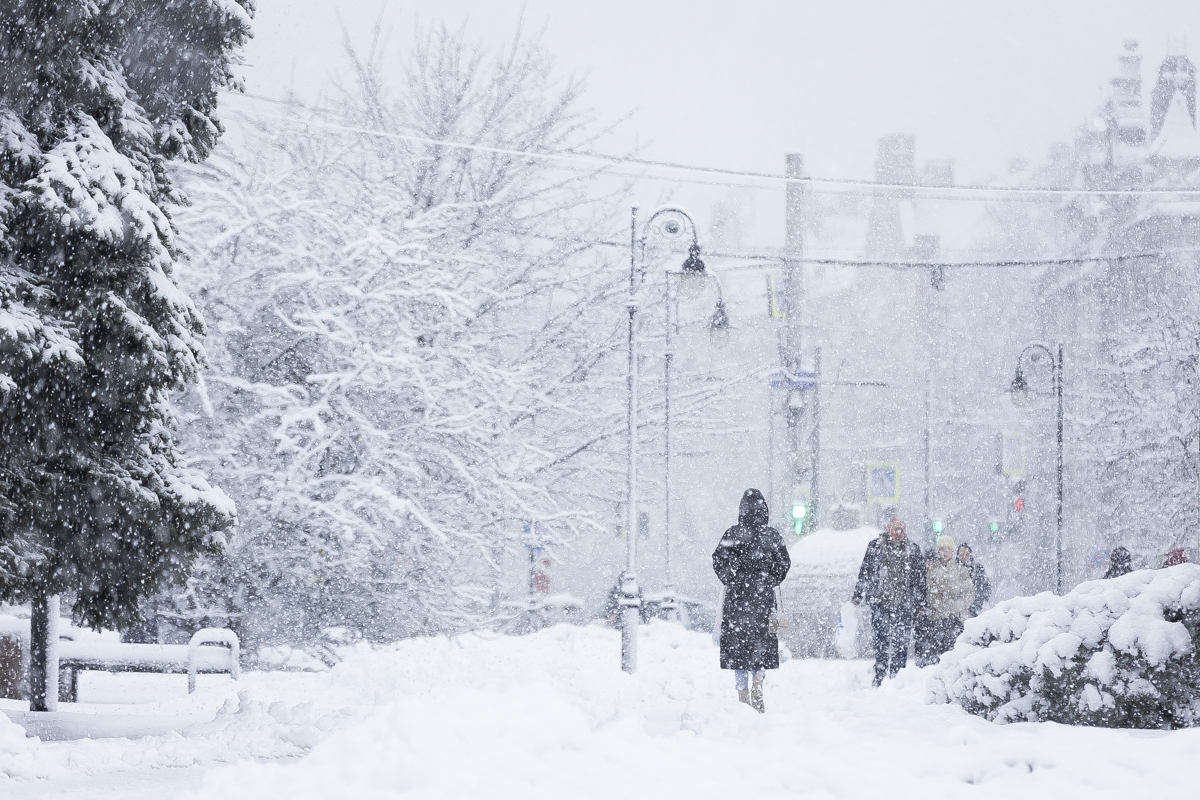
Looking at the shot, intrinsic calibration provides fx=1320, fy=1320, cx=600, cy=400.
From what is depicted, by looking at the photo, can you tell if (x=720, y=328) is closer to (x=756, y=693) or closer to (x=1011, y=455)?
(x=756, y=693)

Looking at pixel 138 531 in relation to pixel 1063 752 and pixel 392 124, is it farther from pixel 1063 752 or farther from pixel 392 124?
pixel 392 124

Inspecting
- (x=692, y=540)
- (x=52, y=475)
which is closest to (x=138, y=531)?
(x=52, y=475)

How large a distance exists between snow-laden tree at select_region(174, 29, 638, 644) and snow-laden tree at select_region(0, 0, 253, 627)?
6.49m

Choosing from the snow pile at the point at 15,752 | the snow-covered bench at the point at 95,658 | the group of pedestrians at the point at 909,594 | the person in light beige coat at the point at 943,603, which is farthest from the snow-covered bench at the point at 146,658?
the person in light beige coat at the point at 943,603

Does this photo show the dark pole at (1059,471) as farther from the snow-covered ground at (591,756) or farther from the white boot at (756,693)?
the snow-covered ground at (591,756)

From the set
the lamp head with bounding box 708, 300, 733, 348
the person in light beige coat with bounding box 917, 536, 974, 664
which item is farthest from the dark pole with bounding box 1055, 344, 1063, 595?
the person in light beige coat with bounding box 917, 536, 974, 664

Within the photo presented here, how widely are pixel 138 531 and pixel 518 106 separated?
46.3ft

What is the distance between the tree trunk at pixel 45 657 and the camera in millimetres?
10703

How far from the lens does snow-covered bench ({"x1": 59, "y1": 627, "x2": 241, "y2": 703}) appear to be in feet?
39.5

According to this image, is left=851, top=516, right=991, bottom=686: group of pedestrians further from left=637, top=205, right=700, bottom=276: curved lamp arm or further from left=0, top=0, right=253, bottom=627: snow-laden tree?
left=0, top=0, right=253, bottom=627: snow-laden tree

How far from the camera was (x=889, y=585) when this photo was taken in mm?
13656

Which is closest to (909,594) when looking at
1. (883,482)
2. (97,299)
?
(97,299)

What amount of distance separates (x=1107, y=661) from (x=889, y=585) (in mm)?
6212

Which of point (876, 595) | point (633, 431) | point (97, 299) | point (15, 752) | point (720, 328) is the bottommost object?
point (15, 752)
